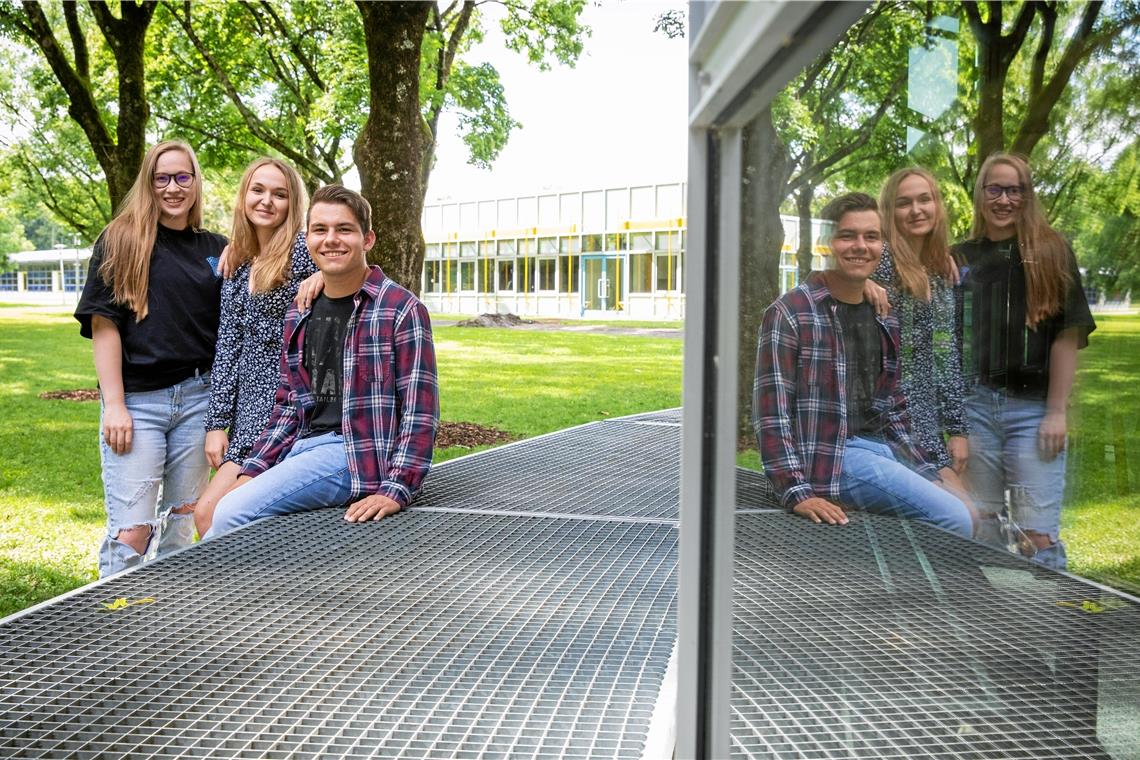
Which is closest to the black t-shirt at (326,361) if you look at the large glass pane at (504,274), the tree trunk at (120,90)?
the tree trunk at (120,90)

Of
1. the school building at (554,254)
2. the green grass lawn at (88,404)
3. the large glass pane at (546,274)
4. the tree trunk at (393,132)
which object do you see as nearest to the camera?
the green grass lawn at (88,404)

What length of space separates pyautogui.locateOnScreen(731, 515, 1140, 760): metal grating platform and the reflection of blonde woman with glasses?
284cm

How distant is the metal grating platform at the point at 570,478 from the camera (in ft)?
11.3

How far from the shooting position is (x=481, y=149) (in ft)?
46.9

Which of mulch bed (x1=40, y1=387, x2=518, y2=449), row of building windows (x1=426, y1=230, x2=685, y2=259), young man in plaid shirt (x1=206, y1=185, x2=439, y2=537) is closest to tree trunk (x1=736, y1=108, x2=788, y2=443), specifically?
young man in plaid shirt (x1=206, y1=185, x2=439, y2=537)

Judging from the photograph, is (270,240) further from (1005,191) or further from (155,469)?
(1005,191)

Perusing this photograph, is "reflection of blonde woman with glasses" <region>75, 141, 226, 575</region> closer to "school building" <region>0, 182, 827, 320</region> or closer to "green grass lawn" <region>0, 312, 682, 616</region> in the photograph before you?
"green grass lawn" <region>0, 312, 682, 616</region>

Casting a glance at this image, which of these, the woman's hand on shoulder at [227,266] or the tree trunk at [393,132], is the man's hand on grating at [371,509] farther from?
the tree trunk at [393,132]

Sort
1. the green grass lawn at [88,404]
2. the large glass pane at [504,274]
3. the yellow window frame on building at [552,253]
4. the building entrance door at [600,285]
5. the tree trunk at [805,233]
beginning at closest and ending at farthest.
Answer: the tree trunk at [805,233] → the green grass lawn at [88,404] → the yellow window frame on building at [552,253] → the building entrance door at [600,285] → the large glass pane at [504,274]

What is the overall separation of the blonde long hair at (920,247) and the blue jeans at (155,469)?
3087 mm

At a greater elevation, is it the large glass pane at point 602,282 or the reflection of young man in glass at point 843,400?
the large glass pane at point 602,282

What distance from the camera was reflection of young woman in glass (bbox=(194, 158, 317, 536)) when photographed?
138 inches

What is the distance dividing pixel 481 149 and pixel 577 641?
12.9 m

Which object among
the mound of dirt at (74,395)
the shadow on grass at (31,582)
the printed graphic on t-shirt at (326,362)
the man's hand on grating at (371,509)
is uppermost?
the printed graphic on t-shirt at (326,362)
